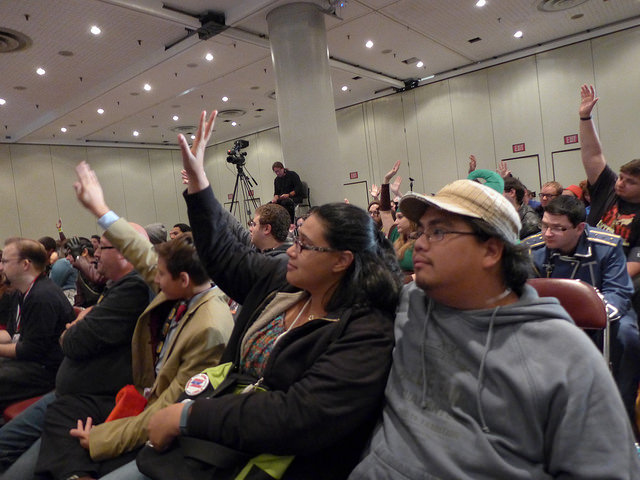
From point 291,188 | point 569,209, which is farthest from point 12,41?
point 569,209

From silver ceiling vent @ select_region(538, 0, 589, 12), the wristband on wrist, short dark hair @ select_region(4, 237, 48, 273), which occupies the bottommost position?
the wristband on wrist

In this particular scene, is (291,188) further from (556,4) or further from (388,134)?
(388,134)

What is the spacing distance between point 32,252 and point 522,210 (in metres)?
3.79

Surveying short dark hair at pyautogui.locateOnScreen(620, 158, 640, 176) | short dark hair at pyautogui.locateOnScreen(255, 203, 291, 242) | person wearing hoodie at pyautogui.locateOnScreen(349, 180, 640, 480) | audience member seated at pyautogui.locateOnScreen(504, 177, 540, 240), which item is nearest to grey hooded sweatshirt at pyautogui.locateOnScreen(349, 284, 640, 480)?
person wearing hoodie at pyautogui.locateOnScreen(349, 180, 640, 480)

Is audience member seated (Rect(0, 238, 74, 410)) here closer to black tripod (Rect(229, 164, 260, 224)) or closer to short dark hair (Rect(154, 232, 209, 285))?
short dark hair (Rect(154, 232, 209, 285))

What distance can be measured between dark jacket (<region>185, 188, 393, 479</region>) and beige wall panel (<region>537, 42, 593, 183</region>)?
914 cm

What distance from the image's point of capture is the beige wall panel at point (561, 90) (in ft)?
27.8

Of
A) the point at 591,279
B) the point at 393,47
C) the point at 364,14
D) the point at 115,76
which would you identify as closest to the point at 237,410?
the point at 591,279

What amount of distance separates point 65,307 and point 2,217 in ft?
39.0

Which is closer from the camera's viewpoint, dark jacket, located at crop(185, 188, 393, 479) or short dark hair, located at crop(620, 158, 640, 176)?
dark jacket, located at crop(185, 188, 393, 479)

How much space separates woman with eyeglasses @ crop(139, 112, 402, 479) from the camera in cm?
111

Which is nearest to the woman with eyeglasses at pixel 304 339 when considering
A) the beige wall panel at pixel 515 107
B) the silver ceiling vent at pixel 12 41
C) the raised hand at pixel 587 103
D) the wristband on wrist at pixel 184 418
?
the wristband on wrist at pixel 184 418

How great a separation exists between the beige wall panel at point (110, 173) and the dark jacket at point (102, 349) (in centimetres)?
1255

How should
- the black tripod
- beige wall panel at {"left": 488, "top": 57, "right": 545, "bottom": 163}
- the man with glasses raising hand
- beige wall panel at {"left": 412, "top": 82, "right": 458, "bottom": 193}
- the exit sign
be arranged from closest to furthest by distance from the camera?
the man with glasses raising hand < the black tripod < the exit sign < beige wall panel at {"left": 488, "top": 57, "right": 545, "bottom": 163} < beige wall panel at {"left": 412, "top": 82, "right": 458, "bottom": 193}
